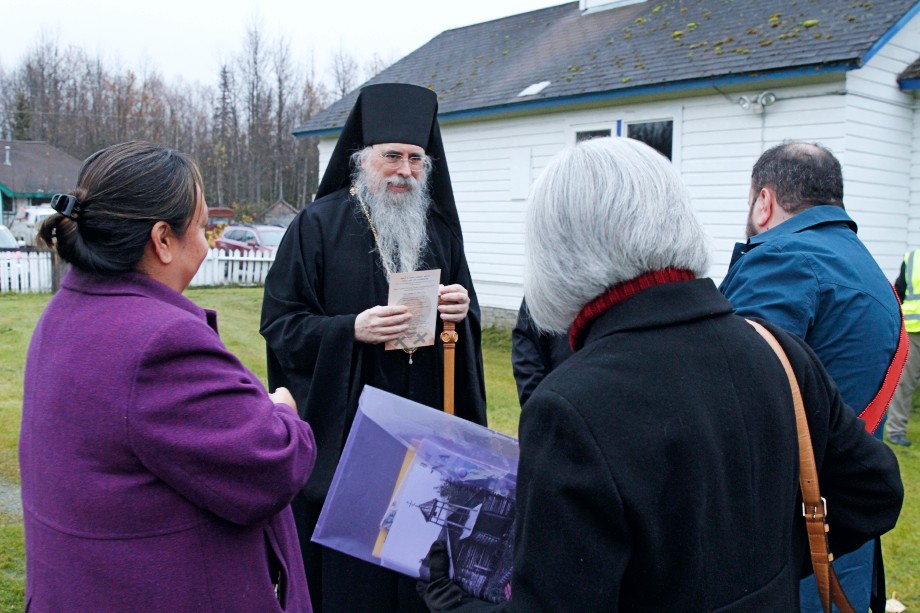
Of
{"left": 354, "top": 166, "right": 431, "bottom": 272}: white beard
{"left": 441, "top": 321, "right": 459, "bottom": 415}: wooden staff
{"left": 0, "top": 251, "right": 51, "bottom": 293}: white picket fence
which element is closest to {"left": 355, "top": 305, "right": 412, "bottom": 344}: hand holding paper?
{"left": 441, "top": 321, "right": 459, "bottom": 415}: wooden staff

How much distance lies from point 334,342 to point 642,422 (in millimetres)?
1968

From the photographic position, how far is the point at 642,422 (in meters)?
1.31

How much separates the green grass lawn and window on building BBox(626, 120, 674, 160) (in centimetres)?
359

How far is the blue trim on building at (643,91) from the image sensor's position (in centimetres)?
847

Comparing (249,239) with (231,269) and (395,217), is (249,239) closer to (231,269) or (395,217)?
(231,269)

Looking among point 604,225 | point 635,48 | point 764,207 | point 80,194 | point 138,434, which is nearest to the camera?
point 604,225

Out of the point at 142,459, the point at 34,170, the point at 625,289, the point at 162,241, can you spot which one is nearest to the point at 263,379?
the point at 162,241

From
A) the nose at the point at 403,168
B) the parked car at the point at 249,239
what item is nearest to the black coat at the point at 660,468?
the nose at the point at 403,168

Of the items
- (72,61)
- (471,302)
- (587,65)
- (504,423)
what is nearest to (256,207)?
(72,61)

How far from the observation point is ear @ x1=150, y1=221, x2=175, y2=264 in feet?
5.87

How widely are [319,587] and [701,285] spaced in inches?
94.0

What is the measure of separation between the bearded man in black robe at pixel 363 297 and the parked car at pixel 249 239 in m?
20.3

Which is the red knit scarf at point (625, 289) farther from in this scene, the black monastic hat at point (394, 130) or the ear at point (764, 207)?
the black monastic hat at point (394, 130)

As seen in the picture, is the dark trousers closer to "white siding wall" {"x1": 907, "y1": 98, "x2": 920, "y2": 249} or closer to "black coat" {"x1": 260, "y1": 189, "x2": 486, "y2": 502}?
"black coat" {"x1": 260, "y1": 189, "x2": 486, "y2": 502}
